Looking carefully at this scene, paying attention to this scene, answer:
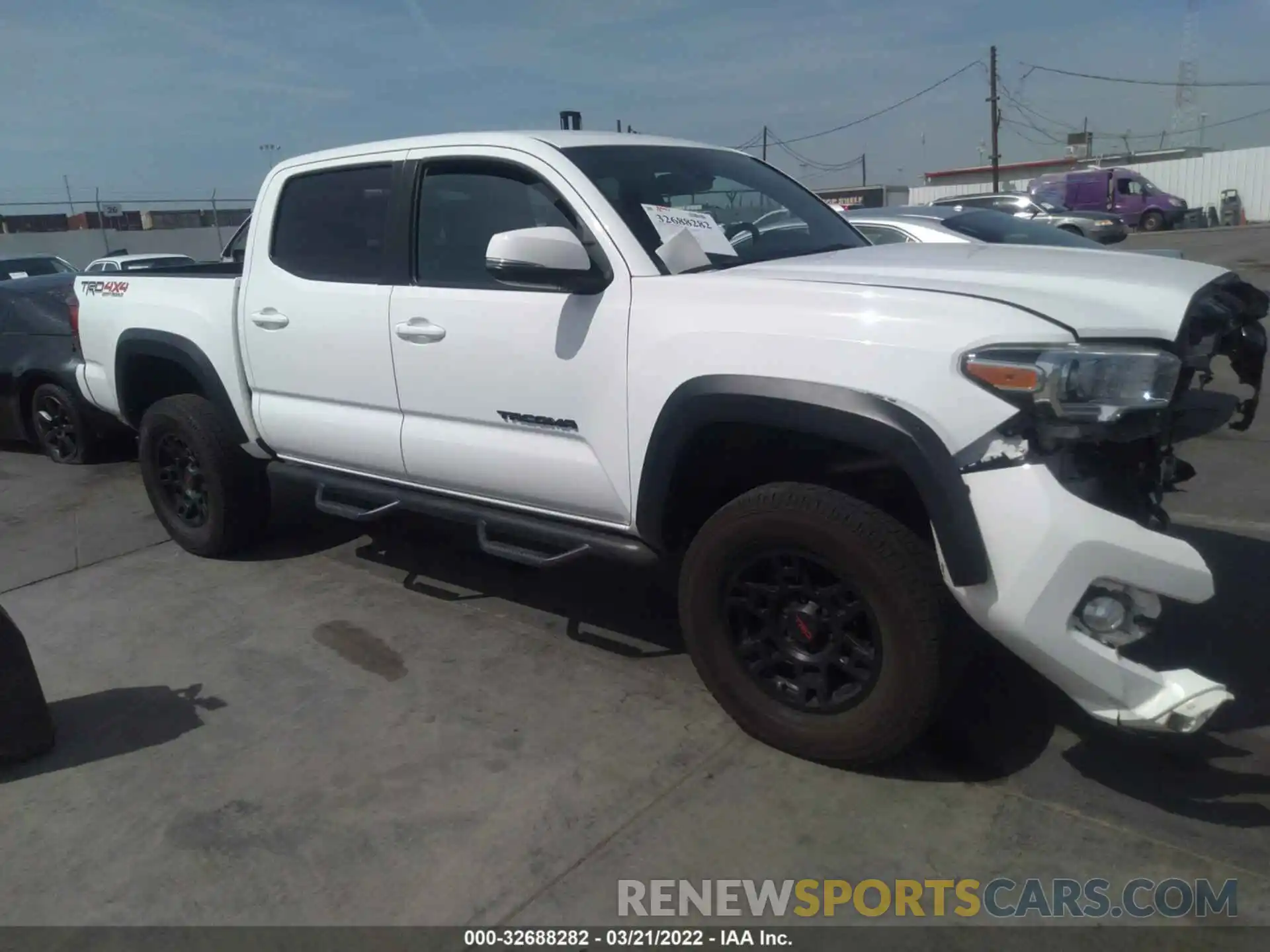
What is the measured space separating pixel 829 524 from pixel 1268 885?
138 cm

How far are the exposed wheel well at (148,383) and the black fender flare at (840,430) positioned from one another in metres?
3.15

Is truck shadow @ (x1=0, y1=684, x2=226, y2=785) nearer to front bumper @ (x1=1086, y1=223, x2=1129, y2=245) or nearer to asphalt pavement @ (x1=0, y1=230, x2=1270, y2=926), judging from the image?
asphalt pavement @ (x1=0, y1=230, x2=1270, y2=926)

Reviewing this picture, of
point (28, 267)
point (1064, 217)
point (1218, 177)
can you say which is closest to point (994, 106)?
point (1218, 177)

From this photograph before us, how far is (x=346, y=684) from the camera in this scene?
3996 mm

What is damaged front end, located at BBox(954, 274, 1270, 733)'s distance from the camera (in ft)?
8.53

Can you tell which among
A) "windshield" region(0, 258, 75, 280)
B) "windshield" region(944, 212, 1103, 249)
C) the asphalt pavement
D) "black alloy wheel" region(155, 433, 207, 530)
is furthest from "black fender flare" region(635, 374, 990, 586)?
"windshield" region(0, 258, 75, 280)

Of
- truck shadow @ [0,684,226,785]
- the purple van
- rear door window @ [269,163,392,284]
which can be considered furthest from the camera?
the purple van

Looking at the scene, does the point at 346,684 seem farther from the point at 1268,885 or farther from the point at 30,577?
the point at 1268,885

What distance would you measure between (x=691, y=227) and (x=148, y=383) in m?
3.47

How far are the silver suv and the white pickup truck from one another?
1914cm

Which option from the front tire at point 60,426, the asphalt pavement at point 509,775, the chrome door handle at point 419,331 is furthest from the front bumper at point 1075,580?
the front tire at point 60,426

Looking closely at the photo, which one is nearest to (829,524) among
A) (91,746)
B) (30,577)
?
(91,746)

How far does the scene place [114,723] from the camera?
3.78m

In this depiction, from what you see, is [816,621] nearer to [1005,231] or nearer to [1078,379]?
[1078,379]
